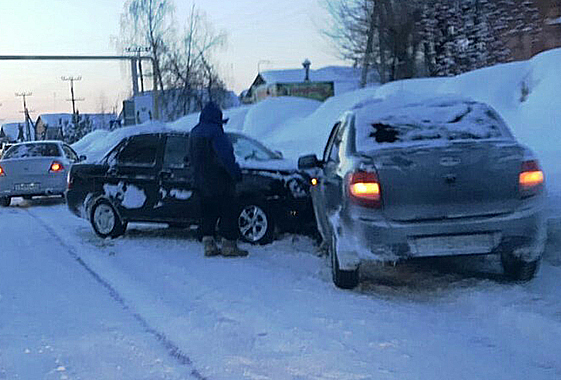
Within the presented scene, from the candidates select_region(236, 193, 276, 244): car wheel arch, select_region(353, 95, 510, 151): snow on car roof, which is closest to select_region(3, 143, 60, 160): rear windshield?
select_region(236, 193, 276, 244): car wheel arch

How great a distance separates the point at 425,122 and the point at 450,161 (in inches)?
32.7

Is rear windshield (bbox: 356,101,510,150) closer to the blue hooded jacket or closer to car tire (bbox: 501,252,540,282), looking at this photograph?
car tire (bbox: 501,252,540,282)

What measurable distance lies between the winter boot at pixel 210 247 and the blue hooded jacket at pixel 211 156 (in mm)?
557

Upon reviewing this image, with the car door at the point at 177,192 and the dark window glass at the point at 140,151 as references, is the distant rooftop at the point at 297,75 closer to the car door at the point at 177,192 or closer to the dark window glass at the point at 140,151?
the dark window glass at the point at 140,151

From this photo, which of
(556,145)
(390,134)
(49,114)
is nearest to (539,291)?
(390,134)

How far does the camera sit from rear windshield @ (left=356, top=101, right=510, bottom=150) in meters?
6.63

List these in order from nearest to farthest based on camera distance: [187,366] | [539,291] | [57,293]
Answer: [187,366] < [539,291] < [57,293]

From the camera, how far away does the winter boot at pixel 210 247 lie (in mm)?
8805

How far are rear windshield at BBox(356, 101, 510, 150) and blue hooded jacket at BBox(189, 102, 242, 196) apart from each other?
206 centimetres

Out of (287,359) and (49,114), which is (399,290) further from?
(49,114)

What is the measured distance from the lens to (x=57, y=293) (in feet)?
23.3

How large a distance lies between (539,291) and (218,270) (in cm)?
333

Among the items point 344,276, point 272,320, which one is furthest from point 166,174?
point 272,320

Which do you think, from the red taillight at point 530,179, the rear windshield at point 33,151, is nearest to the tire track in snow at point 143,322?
the red taillight at point 530,179
